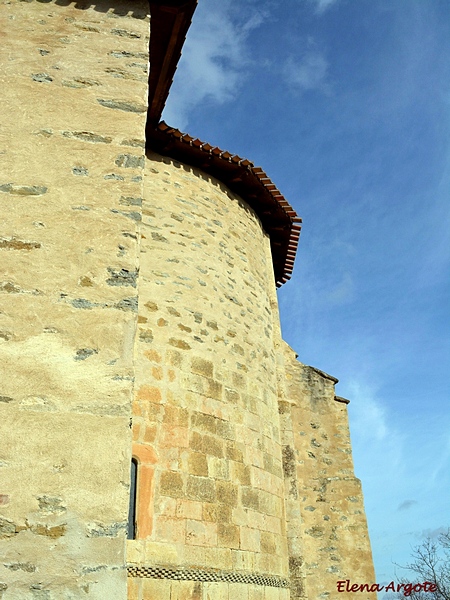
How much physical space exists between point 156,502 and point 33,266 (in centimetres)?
259

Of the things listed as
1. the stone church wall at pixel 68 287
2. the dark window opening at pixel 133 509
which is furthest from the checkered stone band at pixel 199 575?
the stone church wall at pixel 68 287

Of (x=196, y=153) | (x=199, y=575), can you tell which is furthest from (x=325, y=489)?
(x=196, y=153)

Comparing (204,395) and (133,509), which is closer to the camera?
(133,509)

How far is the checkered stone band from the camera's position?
433 cm

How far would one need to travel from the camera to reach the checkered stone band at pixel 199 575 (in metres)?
4.33

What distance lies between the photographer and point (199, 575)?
4594 mm

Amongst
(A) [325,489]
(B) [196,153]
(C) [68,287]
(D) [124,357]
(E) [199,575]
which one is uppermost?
(B) [196,153]

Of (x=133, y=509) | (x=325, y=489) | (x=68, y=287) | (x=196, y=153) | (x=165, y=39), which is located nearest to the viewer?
(x=68, y=287)

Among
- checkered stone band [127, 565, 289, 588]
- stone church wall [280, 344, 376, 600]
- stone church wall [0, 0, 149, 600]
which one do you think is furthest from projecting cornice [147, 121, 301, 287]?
checkered stone band [127, 565, 289, 588]

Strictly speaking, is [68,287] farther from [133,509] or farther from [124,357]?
[133,509]

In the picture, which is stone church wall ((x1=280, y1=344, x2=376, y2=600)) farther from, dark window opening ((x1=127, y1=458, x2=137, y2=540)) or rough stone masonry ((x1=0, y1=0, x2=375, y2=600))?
dark window opening ((x1=127, y1=458, x2=137, y2=540))

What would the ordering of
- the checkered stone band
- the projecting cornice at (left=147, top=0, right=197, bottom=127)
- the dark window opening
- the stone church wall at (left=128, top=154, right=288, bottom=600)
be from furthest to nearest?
the projecting cornice at (left=147, top=0, right=197, bottom=127)
the stone church wall at (left=128, top=154, right=288, bottom=600)
the dark window opening
the checkered stone band

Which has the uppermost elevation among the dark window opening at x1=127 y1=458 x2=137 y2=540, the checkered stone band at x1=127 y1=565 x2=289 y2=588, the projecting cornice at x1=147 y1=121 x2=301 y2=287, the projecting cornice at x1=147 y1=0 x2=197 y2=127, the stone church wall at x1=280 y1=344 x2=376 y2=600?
the projecting cornice at x1=147 y1=121 x2=301 y2=287

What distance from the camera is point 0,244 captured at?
301 cm
